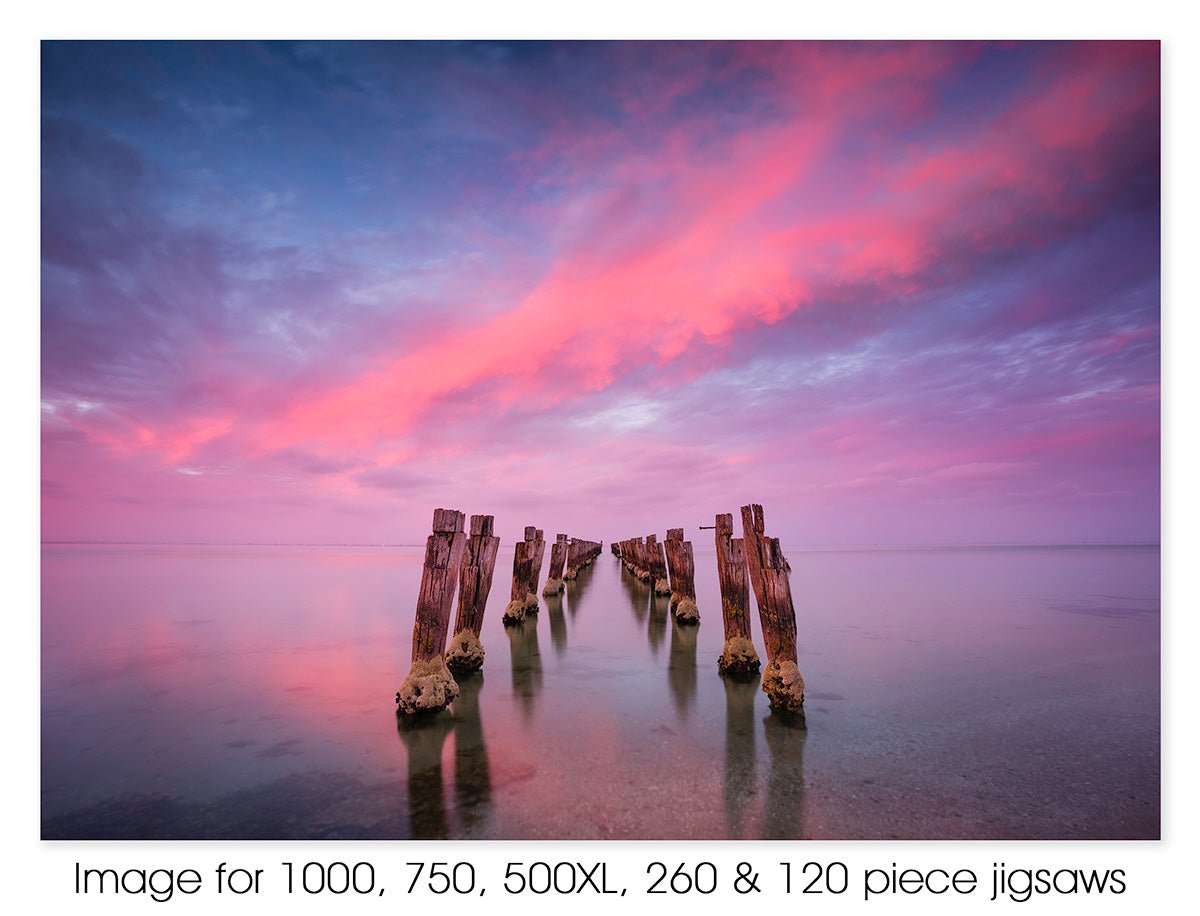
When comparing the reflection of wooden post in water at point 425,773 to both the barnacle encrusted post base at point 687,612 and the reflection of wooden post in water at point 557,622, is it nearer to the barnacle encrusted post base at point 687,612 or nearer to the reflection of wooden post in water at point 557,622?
the reflection of wooden post in water at point 557,622

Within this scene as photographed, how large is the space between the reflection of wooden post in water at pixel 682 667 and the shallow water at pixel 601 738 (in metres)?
0.06

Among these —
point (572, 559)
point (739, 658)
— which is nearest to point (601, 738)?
point (739, 658)

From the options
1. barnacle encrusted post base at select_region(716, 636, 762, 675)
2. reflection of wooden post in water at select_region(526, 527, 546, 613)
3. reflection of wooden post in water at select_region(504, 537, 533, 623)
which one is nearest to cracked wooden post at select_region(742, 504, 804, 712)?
barnacle encrusted post base at select_region(716, 636, 762, 675)

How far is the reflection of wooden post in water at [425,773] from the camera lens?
3.98 meters

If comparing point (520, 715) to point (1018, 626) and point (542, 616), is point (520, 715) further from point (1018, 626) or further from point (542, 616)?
point (1018, 626)

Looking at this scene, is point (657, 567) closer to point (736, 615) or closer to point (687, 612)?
point (687, 612)

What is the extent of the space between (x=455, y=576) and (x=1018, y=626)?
15187mm

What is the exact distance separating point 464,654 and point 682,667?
12.6 ft

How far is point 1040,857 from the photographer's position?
352 centimetres

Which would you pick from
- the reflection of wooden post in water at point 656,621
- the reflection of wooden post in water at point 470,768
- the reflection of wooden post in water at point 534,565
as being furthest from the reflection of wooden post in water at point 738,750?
the reflection of wooden post in water at point 534,565

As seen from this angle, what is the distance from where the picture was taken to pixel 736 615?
885 cm

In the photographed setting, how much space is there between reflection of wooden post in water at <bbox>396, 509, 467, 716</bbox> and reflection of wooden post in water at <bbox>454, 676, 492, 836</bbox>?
1.19ft

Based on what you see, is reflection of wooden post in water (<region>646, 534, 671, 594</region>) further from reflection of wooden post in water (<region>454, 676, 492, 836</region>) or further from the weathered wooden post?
reflection of wooden post in water (<region>454, 676, 492, 836</region>)

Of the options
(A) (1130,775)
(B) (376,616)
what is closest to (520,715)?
(A) (1130,775)
